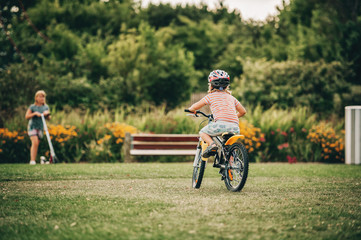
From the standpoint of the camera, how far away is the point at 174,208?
17.2 ft

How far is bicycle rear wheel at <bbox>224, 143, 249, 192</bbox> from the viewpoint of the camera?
6.18m

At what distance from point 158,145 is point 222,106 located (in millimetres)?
6344

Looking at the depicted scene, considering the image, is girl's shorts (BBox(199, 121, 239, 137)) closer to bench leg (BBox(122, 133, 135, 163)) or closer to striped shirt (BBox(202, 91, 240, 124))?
striped shirt (BBox(202, 91, 240, 124))

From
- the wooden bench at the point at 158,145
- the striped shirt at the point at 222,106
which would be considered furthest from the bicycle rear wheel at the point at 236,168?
the wooden bench at the point at 158,145

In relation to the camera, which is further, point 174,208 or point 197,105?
point 197,105

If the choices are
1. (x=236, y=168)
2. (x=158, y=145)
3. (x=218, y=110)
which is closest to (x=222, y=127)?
(x=218, y=110)

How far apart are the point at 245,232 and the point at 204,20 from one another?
129ft

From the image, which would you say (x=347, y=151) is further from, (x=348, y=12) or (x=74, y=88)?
(x=348, y=12)

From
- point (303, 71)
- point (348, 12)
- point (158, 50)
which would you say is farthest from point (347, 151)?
point (348, 12)

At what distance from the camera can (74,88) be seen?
2253 cm

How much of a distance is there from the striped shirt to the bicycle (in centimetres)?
25

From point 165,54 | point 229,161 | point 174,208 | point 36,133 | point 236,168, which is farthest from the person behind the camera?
point 165,54

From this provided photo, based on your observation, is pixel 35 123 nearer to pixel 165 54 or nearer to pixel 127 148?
pixel 127 148

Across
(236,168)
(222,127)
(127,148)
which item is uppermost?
(222,127)
